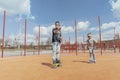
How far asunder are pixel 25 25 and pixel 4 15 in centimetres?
258

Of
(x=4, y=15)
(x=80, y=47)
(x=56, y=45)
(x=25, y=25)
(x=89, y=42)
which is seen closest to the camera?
(x=56, y=45)

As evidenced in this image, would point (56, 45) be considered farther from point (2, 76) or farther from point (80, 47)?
point (80, 47)

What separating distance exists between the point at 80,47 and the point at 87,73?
2108cm

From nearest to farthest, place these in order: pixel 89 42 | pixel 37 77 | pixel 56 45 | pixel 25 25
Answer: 1. pixel 37 77
2. pixel 56 45
3. pixel 89 42
4. pixel 25 25

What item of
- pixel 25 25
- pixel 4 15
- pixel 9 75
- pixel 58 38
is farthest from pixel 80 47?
pixel 9 75

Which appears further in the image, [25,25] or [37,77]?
[25,25]

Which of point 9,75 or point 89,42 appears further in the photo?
point 89,42

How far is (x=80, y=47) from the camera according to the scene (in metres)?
25.6

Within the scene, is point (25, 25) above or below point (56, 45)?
above

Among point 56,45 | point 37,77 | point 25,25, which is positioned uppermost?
point 25,25

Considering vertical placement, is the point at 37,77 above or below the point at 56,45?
below

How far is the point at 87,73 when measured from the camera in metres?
4.62

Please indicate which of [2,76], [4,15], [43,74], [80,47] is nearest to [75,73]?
[43,74]

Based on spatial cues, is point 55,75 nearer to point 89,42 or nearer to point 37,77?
point 37,77
